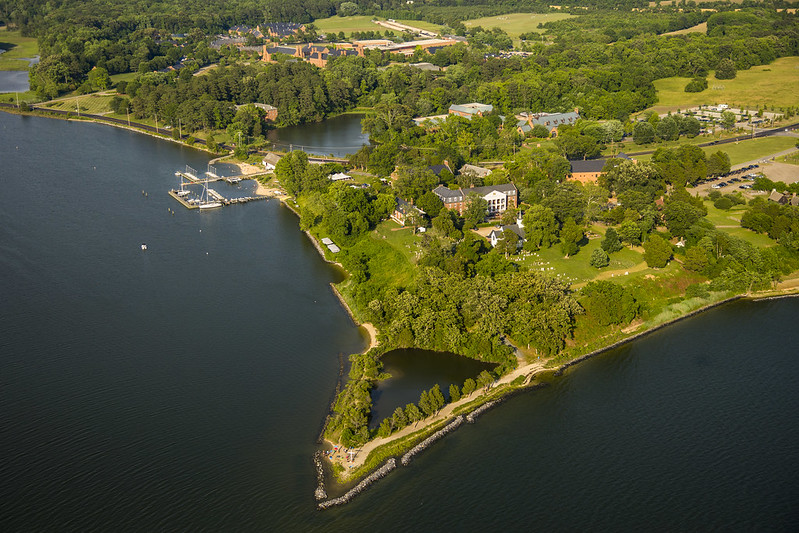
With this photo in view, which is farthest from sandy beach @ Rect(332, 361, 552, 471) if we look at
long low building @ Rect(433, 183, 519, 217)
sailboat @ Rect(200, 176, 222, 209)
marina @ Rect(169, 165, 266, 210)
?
marina @ Rect(169, 165, 266, 210)

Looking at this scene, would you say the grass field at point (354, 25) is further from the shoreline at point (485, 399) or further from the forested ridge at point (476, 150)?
the shoreline at point (485, 399)

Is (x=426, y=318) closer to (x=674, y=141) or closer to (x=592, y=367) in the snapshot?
(x=592, y=367)

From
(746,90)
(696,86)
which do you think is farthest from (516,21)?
(746,90)

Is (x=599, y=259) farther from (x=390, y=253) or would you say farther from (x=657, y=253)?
(x=390, y=253)

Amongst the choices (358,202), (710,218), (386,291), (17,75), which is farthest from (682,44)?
(17,75)

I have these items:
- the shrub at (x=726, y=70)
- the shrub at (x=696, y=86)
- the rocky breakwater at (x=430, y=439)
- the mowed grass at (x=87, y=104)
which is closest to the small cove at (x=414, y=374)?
the rocky breakwater at (x=430, y=439)

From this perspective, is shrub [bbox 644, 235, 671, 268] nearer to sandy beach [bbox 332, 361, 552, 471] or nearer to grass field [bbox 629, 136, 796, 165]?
sandy beach [bbox 332, 361, 552, 471]
